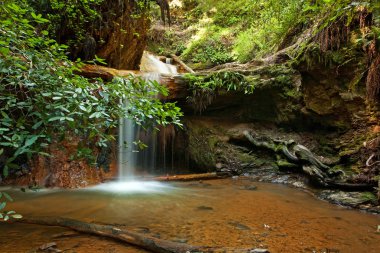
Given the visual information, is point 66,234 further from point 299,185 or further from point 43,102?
point 299,185

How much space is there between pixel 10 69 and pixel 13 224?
1943 mm

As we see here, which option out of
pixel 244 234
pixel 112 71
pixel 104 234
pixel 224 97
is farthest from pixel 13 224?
pixel 224 97

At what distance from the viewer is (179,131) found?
8531 millimetres

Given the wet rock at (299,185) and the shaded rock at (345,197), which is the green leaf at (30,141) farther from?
the wet rock at (299,185)

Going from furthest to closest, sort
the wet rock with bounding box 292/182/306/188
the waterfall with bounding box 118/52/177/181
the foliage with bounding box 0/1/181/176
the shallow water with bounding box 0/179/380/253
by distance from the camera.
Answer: the waterfall with bounding box 118/52/177/181, the wet rock with bounding box 292/182/306/188, the shallow water with bounding box 0/179/380/253, the foliage with bounding box 0/1/181/176

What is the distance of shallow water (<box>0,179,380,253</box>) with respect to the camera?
2984 millimetres

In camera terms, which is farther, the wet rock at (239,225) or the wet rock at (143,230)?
the wet rock at (239,225)

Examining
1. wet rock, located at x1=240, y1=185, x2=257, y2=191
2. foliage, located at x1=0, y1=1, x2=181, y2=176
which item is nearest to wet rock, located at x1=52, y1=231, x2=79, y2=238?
foliage, located at x1=0, y1=1, x2=181, y2=176

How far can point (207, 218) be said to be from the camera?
3.89 metres

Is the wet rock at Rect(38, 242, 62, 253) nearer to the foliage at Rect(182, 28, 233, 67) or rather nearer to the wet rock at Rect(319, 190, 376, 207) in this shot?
the wet rock at Rect(319, 190, 376, 207)

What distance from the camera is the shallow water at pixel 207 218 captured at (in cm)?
298

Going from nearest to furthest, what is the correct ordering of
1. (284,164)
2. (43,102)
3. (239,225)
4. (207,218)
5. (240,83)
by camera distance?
(43,102)
(239,225)
(207,218)
(284,164)
(240,83)

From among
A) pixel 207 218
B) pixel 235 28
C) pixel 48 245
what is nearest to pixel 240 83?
pixel 207 218

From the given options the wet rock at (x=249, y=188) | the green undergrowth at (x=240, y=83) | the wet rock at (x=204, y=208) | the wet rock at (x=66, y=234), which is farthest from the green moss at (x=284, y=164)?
the wet rock at (x=66, y=234)
